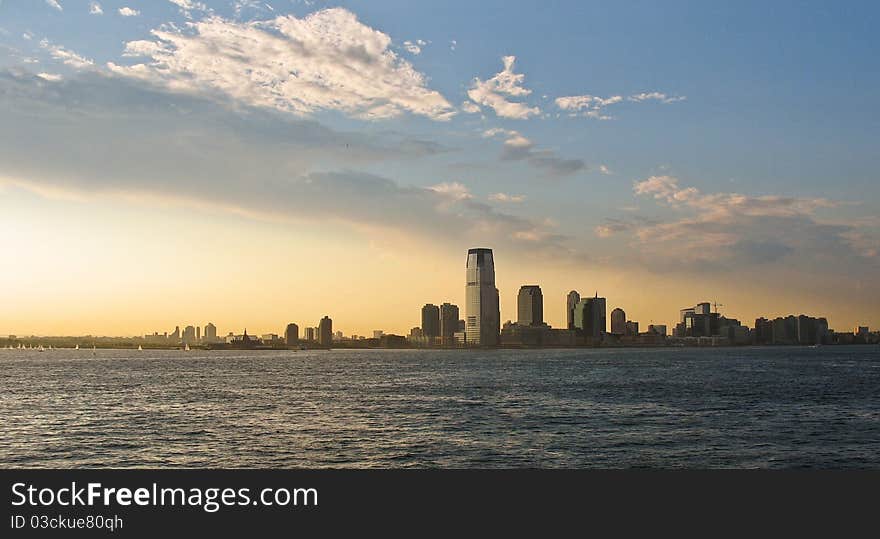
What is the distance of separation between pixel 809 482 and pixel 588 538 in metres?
6.55

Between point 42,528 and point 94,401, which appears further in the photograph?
point 94,401

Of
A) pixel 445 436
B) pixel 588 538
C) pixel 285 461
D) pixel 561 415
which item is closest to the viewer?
pixel 588 538

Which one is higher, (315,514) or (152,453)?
(315,514)

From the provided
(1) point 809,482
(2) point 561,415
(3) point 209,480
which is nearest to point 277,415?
(2) point 561,415

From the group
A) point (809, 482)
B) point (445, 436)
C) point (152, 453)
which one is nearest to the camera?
point (809, 482)

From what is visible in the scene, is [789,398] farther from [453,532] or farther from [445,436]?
[453,532]

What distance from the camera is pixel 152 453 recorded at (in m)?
56.2

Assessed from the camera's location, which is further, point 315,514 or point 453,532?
point 315,514

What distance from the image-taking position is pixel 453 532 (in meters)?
18.8

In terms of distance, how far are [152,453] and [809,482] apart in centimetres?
4933

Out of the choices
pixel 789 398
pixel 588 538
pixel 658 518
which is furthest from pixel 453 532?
pixel 789 398

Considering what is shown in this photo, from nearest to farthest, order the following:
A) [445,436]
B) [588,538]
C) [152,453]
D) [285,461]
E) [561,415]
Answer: [588,538] < [285,461] < [152,453] < [445,436] < [561,415]

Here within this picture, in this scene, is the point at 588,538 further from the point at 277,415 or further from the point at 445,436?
the point at 277,415

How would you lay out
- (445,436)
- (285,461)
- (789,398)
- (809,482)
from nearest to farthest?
(809,482)
(285,461)
(445,436)
(789,398)
